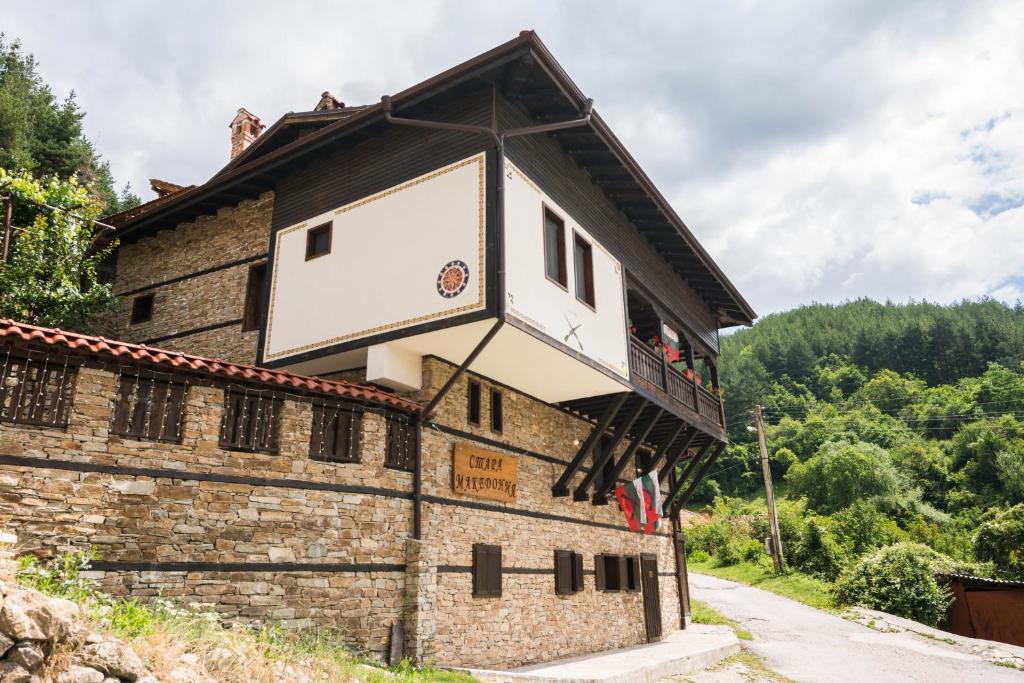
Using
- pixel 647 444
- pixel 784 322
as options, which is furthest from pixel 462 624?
pixel 784 322

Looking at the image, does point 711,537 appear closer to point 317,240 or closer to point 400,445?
point 400,445

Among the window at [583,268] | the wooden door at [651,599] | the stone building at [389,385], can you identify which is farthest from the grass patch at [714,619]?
the window at [583,268]

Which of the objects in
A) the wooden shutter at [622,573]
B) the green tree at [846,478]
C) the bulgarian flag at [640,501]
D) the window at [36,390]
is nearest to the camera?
the window at [36,390]

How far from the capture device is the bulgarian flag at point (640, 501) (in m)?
14.9

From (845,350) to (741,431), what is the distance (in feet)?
91.6

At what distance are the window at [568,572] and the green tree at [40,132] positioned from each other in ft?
50.9

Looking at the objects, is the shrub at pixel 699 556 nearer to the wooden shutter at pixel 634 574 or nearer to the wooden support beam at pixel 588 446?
the wooden shutter at pixel 634 574

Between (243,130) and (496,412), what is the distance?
9.60 meters

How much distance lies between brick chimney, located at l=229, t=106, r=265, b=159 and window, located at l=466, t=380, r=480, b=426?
8884mm

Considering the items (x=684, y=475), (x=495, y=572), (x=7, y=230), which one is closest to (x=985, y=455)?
(x=684, y=475)

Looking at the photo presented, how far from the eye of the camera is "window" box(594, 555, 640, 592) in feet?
47.1

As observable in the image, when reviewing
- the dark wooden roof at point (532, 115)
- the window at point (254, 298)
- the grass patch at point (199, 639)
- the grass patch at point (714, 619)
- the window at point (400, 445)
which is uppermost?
the dark wooden roof at point (532, 115)

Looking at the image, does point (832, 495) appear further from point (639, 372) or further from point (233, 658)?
point (233, 658)

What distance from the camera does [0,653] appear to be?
4.46 meters
